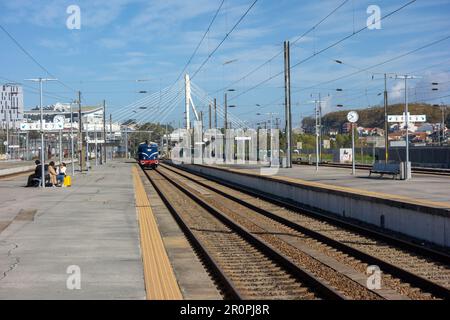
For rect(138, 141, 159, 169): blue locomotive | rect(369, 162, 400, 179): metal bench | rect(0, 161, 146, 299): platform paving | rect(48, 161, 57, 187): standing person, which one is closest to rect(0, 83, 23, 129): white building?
rect(138, 141, 159, 169): blue locomotive

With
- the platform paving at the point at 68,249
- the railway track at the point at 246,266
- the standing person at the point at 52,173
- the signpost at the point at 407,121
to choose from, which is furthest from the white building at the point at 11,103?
the railway track at the point at 246,266

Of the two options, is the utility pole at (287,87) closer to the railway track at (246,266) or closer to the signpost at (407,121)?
the signpost at (407,121)

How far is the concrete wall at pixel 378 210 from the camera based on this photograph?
13.7 meters

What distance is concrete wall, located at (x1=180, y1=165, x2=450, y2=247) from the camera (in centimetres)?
1372

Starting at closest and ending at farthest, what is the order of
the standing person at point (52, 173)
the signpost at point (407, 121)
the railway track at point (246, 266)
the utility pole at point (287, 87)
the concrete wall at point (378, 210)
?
the railway track at point (246, 266)
the concrete wall at point (378, 210)
the signpost at point (407, 121)
the standing person at point (52, 173)
the utility pole at point (287, 87)

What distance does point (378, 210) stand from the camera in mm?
17203

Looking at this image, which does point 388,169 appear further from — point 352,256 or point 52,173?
point 352,256

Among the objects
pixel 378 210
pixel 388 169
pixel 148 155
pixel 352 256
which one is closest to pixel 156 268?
pixel 352 256

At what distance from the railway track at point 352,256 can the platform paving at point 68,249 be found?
321 cm

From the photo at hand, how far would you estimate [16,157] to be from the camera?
121812 millimetres

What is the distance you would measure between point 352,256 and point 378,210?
14.4ft

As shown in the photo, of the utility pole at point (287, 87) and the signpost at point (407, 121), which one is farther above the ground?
the utility pole at point (287, 87)
